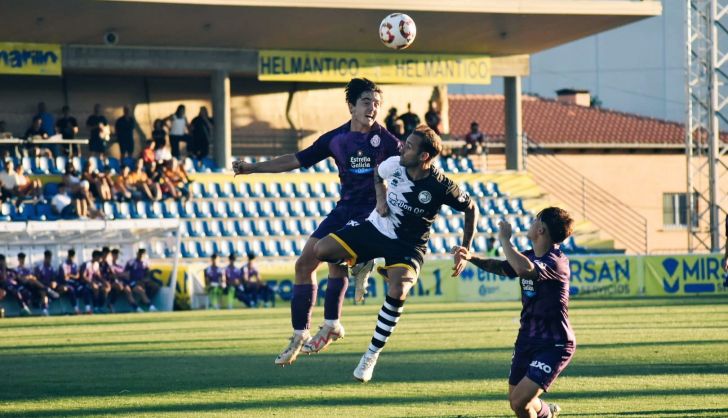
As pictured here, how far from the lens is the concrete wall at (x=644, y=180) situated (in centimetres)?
5159

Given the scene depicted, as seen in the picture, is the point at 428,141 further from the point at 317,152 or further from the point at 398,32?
the point at 398,32

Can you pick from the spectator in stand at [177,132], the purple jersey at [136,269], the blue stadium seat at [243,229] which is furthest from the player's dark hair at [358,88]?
the spectator in stand at [177,132]

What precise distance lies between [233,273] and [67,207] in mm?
4021

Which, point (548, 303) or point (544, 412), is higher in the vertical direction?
point (548, 303)

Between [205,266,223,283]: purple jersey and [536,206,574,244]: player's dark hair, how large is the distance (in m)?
20.4

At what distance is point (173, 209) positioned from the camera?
32094 millimetres

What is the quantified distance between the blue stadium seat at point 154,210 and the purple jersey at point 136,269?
2784 mm

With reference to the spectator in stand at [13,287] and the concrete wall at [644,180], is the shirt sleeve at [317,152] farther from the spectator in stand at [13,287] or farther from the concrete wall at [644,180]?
the concrete wall at [644,180]

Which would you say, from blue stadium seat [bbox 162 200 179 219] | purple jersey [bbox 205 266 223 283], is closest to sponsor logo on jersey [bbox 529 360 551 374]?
purple jersey [bbox 205 266 223 283]

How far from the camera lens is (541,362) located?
30.9ft

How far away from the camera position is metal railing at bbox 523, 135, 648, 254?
46250 millimetres

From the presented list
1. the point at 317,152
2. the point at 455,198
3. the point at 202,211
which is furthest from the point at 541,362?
the point at 202,211

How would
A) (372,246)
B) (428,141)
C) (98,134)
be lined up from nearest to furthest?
(428,141), (372,246), (98,134)

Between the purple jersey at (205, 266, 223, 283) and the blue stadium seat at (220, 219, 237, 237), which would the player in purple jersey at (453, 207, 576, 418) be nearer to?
the purple jersey at (205, 266, 223, 283)
